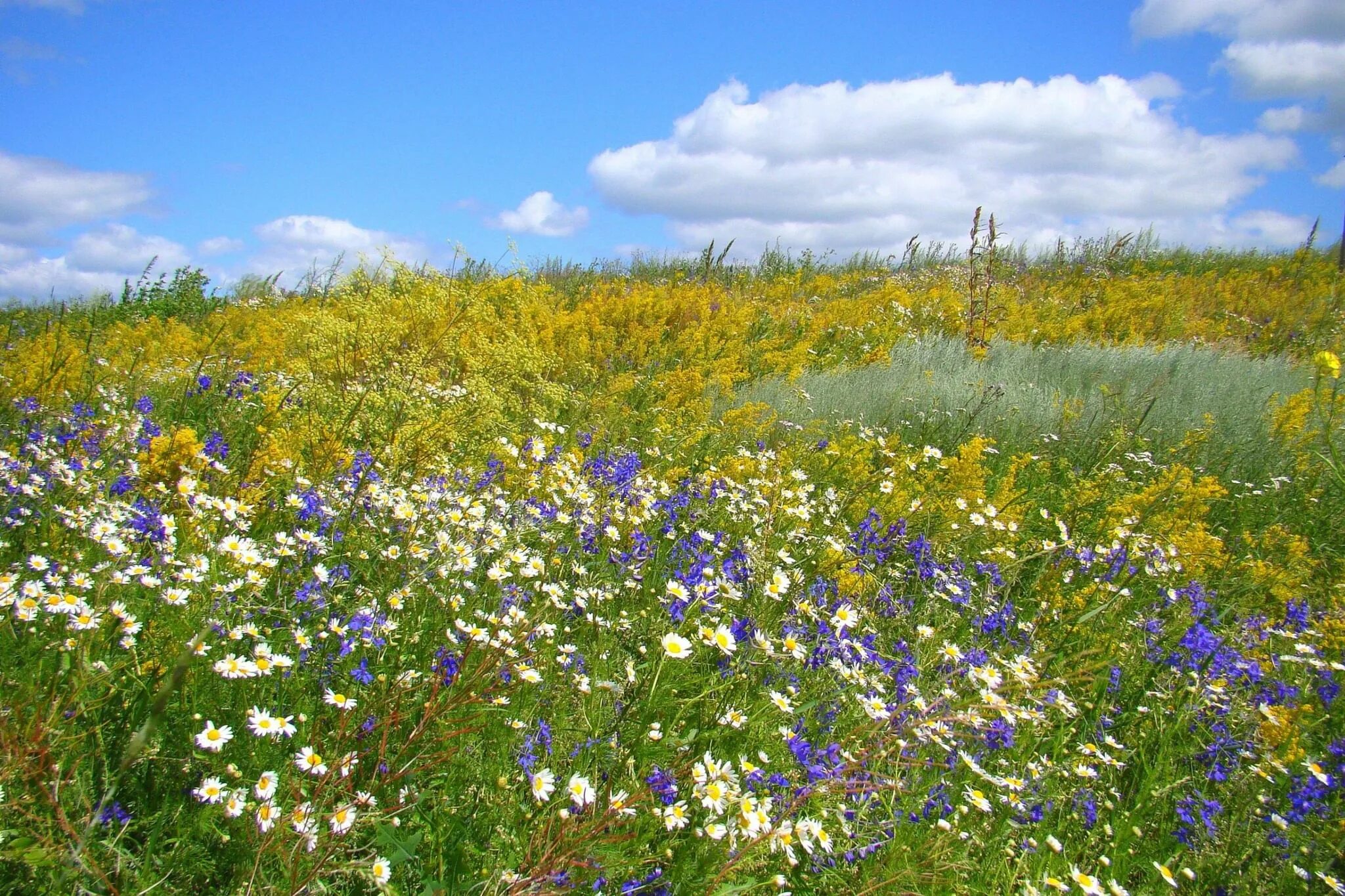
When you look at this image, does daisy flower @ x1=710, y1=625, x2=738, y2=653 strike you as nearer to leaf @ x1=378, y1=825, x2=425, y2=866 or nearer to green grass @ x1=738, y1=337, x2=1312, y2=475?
leaf @ x1=378, y1=825, x2=425, y2=866

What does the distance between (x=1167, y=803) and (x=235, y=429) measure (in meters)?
3.89

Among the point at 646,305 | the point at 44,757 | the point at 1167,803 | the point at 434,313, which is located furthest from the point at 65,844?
the point at 646,305

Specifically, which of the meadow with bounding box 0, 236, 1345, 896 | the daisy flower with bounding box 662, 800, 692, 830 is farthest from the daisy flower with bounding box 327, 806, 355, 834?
the daisy flower with bounding box 662, 800, 692, 830

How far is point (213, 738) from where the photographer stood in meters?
1.41

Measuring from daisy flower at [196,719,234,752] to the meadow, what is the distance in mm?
22

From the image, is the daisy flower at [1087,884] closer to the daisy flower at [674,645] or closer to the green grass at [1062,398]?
the daisy flower at [674,645]

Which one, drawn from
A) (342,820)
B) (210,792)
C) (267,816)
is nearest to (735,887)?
(342,820)

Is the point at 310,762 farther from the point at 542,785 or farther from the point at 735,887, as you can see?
the point at 735,887

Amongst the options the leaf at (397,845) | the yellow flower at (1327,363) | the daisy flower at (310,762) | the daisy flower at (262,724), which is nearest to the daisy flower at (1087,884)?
the leaf at (397,845)

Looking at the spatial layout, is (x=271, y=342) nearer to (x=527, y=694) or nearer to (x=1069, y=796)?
(x=527, y=694)

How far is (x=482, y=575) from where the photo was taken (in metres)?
2.31

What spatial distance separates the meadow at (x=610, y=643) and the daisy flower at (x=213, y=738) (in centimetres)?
2

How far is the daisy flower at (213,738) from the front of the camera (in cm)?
136

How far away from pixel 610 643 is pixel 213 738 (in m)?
1.07
